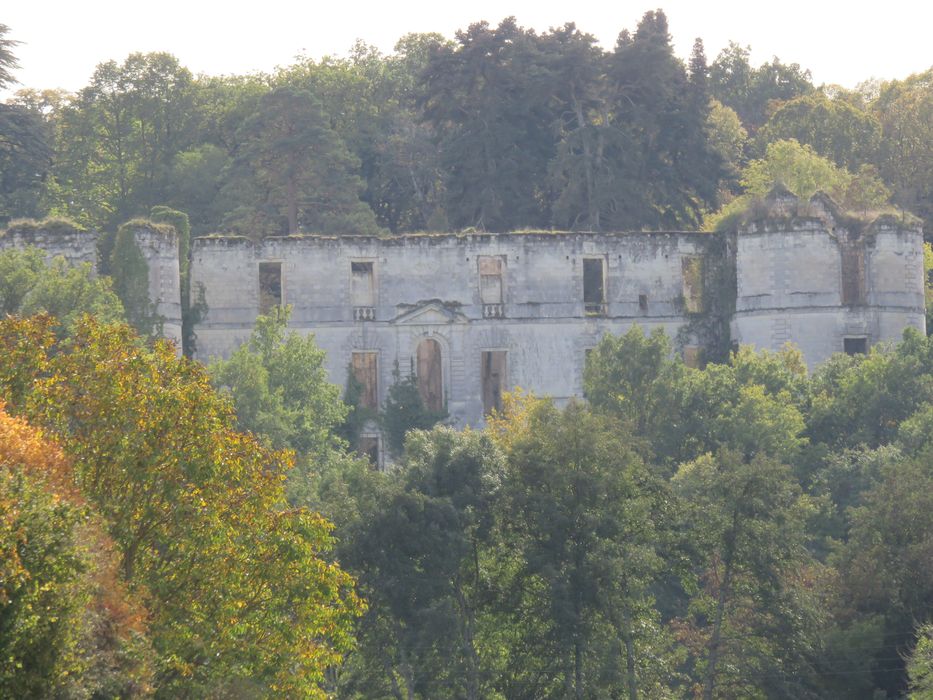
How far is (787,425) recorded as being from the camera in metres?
43.5

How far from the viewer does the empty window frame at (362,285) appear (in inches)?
2034

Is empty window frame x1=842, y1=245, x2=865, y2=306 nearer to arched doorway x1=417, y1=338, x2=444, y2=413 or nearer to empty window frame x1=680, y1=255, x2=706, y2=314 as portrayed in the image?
empty window frame x1=680, y1=255, x2=706, y2=314

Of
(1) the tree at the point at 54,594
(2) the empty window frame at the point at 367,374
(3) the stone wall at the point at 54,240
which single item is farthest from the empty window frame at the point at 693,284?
(1) the tree at the point at 54,594

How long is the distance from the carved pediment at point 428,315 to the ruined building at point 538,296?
0.03m

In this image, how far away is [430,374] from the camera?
51656 mm

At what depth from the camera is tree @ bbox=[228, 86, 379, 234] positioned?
5941 centimetres

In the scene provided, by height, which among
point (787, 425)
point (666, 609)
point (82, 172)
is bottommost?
point (666, 609)

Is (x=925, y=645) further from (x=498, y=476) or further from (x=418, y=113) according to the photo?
(x=418, y=113)

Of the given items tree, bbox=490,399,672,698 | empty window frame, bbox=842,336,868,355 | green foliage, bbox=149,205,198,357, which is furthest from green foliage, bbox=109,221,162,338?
tree, bbox=490,399,672,698

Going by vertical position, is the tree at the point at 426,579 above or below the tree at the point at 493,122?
below

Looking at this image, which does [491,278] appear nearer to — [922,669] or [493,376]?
[493,376]

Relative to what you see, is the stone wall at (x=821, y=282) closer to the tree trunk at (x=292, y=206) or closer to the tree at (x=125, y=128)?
the tree trunk at (x=292, y=206)

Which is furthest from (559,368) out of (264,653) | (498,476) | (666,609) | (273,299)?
(264,653)

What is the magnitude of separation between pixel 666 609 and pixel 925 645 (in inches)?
300
